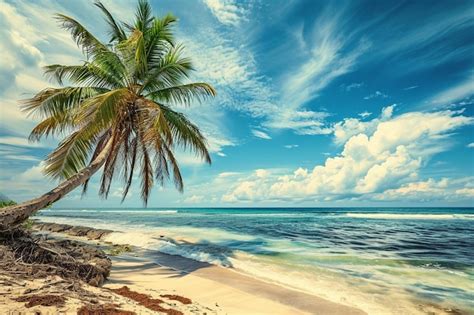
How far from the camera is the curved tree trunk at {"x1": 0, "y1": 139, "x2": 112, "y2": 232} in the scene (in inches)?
211

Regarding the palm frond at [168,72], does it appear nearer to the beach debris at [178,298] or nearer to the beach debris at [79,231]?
the beach debris at [178,298]

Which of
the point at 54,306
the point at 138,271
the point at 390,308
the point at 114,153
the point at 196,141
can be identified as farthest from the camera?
the point at 196,141

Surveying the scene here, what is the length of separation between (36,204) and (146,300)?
3.22 m

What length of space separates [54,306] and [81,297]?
530 millimetres

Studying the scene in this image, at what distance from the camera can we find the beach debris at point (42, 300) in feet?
11.4

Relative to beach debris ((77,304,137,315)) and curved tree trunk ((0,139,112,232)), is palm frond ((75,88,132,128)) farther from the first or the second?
beach debris ((77,304,137,315))

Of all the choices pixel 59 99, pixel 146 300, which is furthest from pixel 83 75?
pixel 146 300

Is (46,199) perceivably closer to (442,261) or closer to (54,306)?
(54,306)

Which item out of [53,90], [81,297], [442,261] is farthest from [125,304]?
[442,261]

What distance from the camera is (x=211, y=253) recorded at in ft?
37.4

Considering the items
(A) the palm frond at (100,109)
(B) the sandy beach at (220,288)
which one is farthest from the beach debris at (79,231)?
(A) the palm frond at (100,109)

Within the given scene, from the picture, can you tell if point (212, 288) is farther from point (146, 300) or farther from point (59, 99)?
point (59, 99)

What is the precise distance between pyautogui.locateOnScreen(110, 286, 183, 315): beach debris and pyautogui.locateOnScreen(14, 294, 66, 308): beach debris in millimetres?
1335

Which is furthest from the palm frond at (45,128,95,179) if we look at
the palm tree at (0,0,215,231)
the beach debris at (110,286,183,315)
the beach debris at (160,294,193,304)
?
the beach debris at (160,294,193,304)
